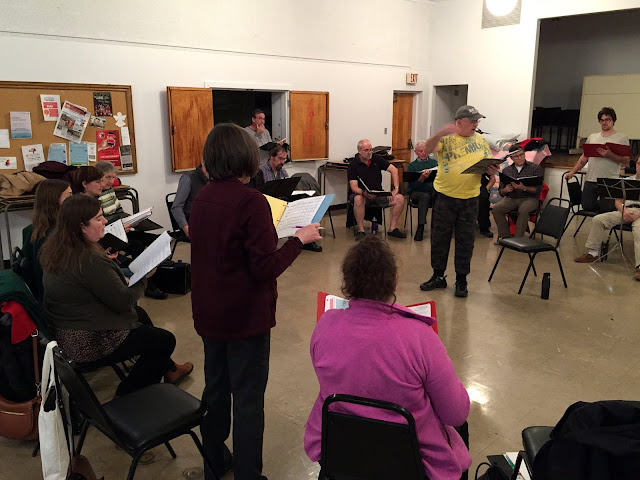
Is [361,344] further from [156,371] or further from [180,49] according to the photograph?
[180,49]

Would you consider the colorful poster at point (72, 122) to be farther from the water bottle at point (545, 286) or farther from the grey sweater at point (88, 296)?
the water bottle at point (545, 286)

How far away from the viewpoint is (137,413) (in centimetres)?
203

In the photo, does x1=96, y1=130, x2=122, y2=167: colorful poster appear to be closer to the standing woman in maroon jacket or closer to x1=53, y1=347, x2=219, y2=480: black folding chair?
x1=53, y1=347, x2=219, y2=480: black folding chair

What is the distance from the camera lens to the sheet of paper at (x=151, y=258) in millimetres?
2533

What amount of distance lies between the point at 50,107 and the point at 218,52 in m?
2.21

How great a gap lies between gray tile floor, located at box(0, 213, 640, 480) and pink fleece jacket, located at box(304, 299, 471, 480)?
3.25ft

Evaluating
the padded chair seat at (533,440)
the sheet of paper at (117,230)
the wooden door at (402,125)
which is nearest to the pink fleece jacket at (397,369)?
the padded chair seat at (533,440)

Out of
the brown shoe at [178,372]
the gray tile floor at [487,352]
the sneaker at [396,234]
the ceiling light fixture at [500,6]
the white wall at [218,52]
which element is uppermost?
the ceiling light fixture at [500,6]

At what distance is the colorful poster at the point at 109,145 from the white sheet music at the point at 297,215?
428cm

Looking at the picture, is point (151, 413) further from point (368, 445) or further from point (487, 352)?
point (487, 352)

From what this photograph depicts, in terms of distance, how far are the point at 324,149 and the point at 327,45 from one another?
5.14ft

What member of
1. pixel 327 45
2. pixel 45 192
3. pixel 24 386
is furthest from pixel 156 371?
pixel 327 45

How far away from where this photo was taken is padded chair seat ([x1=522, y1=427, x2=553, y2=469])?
178 centimetres

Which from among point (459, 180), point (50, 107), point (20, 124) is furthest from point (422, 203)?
point (20, 124)
